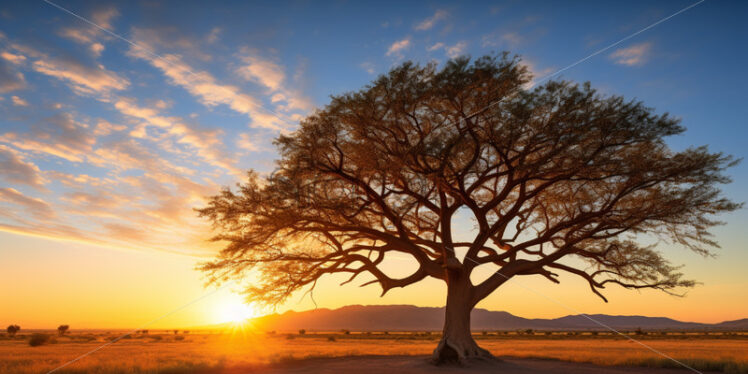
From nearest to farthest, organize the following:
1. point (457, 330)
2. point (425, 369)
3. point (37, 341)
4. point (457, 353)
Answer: point (425, 369) < point (457, 353) < point (457, 330) < point (37, 341)

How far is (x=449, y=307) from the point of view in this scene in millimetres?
18250

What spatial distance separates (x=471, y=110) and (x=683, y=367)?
12745mm

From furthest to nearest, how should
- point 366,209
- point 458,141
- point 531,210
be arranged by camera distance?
1. point 531,210
2. point 366,209
3. point 458,141

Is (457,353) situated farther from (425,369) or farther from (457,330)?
(425,369)

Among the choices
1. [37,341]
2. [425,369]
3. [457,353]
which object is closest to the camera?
[425,369]

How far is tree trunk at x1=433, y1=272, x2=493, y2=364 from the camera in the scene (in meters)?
17.0

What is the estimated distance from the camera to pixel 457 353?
16938mm

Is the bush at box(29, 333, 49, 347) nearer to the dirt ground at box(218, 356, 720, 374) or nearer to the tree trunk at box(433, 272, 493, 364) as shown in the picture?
the dirt ground at box(218, 356, 720, 374)

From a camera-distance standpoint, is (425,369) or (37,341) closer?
(425,369)

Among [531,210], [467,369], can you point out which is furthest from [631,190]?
[467,369]

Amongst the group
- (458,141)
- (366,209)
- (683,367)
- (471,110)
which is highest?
(471,110)

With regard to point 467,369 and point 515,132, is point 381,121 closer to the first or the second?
point 515,132

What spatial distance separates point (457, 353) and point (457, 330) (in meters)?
0.97

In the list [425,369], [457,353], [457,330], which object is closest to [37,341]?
[425,369]
